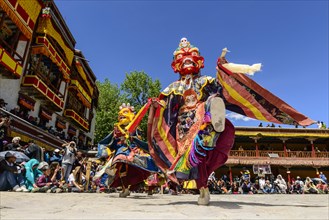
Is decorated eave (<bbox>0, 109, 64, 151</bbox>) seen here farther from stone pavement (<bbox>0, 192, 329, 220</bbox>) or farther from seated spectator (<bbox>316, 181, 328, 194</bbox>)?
seated spectator (<bbox>316, 181, 328, 194</bbox>)

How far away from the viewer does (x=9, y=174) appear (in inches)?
300

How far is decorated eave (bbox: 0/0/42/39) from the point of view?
1417 cm

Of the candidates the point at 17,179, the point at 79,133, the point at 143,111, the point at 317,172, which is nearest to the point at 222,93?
the point at 143,111

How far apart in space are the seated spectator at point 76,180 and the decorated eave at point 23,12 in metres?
8.92

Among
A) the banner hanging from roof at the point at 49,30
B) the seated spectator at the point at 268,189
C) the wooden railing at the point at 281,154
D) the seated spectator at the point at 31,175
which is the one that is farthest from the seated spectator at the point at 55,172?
the wooden railing at the point at 281,154

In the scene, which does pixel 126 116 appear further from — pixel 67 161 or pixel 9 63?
pixel 9 63

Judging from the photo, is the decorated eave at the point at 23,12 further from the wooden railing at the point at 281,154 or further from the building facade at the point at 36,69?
the wooden railing at the point at 281,154

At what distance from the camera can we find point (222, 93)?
476cm

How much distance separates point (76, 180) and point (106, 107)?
24.1 metres

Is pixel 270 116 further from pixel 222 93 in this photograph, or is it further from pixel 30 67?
pixel 30 67

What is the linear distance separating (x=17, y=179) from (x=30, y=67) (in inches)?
488

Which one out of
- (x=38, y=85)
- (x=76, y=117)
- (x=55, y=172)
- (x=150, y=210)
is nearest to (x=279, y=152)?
(x=76, y=117)

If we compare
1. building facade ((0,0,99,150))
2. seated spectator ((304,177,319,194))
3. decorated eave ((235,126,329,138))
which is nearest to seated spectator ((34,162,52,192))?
building facade ((0,0,99,150))

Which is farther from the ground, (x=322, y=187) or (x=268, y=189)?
(x=322, y=187)
